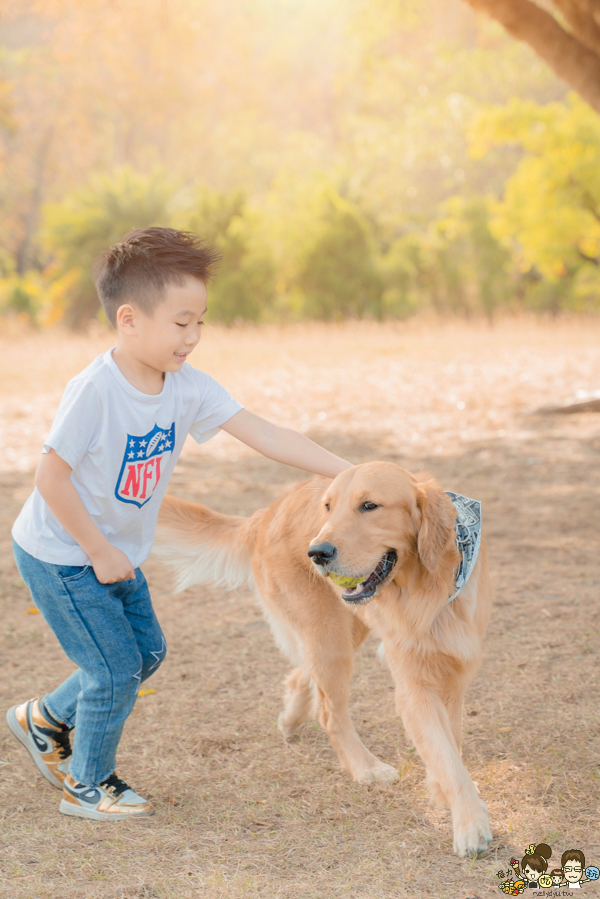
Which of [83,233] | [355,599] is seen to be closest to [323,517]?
[355,599]

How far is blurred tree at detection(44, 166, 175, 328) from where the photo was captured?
20.4 metres

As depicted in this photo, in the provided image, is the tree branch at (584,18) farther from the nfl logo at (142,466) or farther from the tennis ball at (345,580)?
the tennis ball at (345,580)

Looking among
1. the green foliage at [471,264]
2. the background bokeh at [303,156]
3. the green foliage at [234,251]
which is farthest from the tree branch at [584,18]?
the green foliage at [471,264]

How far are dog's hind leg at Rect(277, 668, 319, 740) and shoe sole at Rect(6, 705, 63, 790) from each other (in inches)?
→ 36.0

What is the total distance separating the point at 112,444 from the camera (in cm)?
256

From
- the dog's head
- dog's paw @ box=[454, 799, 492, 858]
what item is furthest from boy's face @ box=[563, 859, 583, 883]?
the dog's head

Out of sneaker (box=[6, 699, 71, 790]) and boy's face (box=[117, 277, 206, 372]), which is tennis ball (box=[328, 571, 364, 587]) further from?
sneaker (box=[6, 699, 71, 790])

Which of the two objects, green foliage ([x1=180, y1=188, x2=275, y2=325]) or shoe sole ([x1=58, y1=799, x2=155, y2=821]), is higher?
green foliage ([x1=180, y1=188, x2=275, y2=325])

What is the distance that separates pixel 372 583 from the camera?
98.7 inches

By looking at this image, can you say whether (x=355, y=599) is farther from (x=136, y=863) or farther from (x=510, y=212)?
(x=510, y=212)

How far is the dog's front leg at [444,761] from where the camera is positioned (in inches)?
94.1

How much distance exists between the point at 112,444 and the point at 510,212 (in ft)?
53.1

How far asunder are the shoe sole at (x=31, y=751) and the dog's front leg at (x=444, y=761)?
132 cm

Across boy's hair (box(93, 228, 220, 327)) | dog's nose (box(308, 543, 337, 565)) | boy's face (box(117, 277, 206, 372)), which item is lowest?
dog's nose (box(308, 543, 337, 565))
